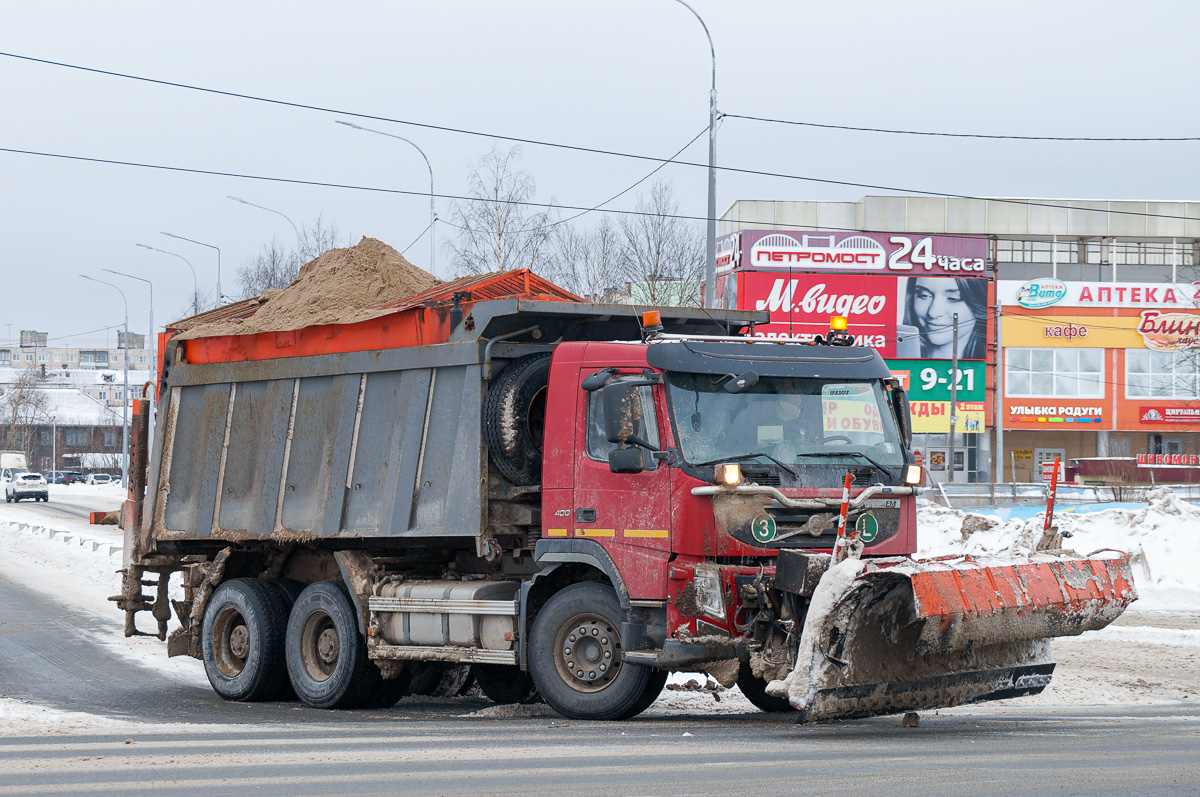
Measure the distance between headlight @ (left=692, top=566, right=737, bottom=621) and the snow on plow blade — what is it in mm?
716

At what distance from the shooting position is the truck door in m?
8.70

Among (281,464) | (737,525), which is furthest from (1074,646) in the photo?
(281,464)

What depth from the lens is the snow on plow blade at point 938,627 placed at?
7.78m

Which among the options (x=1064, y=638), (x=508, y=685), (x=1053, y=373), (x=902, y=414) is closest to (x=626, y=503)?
(x=902, y=414)

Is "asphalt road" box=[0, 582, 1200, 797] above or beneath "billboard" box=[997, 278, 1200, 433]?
beneath

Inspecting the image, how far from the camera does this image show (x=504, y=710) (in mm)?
10250

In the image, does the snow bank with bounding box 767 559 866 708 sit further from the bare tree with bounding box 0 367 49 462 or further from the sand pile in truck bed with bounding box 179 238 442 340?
the bare tree with bounding box 0 367 49 462

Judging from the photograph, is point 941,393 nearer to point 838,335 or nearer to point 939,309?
point 939,309

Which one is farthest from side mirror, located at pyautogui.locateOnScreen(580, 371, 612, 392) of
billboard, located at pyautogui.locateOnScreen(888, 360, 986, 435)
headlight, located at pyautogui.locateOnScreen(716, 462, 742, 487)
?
billboard, located at pyautogui.locateOnScreen(888, 360, 986, 435)

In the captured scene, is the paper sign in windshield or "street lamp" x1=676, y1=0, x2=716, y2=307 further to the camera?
"street lamp" x1=676, y1=0, x2=716, y2=307

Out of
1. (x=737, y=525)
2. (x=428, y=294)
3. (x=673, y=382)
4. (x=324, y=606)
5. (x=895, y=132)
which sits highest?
(x=895, y=132)

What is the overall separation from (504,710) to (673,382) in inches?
123

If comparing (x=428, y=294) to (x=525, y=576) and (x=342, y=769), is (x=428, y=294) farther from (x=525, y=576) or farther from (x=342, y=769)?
(x=342, y=769)

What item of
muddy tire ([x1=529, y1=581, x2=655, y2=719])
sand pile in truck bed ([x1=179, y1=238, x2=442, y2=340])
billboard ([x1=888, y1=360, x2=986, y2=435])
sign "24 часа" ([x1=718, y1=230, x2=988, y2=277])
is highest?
sign "24 часа" ([x1=718, y1=230, x2=988, y2=277])
